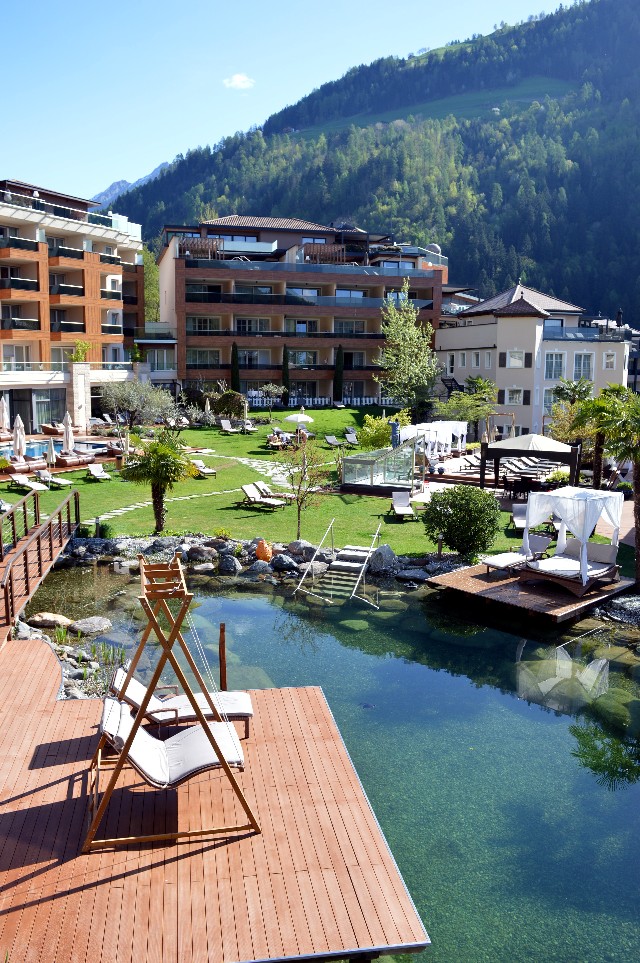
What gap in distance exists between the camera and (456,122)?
181m

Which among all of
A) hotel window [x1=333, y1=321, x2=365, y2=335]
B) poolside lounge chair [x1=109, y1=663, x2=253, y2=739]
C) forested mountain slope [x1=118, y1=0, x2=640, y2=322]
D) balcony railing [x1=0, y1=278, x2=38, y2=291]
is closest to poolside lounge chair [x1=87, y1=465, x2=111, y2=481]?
balcony railing [x1=0, y1=278, x2=38, y2=291]

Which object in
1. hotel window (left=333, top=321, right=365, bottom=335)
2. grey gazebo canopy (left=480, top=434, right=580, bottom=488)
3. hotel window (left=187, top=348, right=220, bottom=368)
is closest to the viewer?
grey gazebo canopy (left=480, top=434, right=580, bottom=488)

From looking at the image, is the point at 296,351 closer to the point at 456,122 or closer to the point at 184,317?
the point at 184,317

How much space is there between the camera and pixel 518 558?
19.2 meters

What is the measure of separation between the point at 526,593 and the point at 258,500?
444 inches

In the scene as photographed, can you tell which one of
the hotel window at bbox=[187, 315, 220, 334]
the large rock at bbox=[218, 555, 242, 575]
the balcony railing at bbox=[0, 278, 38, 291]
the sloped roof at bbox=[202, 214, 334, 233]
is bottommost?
the large rock at bbox=[218, 555, 242, 575]

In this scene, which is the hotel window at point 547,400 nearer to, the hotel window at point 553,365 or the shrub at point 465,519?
the hotel window at point 553,365

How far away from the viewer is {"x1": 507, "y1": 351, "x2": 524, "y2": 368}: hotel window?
53938mm

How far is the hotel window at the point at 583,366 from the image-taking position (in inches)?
2167

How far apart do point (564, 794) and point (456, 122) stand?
638 feet

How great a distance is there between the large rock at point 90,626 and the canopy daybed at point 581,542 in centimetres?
979

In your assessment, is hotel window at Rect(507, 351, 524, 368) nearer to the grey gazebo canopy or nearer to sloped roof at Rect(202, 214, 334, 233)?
the grey gazebo canopy

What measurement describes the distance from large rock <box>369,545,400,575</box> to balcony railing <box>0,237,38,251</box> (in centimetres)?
3368

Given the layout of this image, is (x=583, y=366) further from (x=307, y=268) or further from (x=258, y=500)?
(x=258, y=500)
